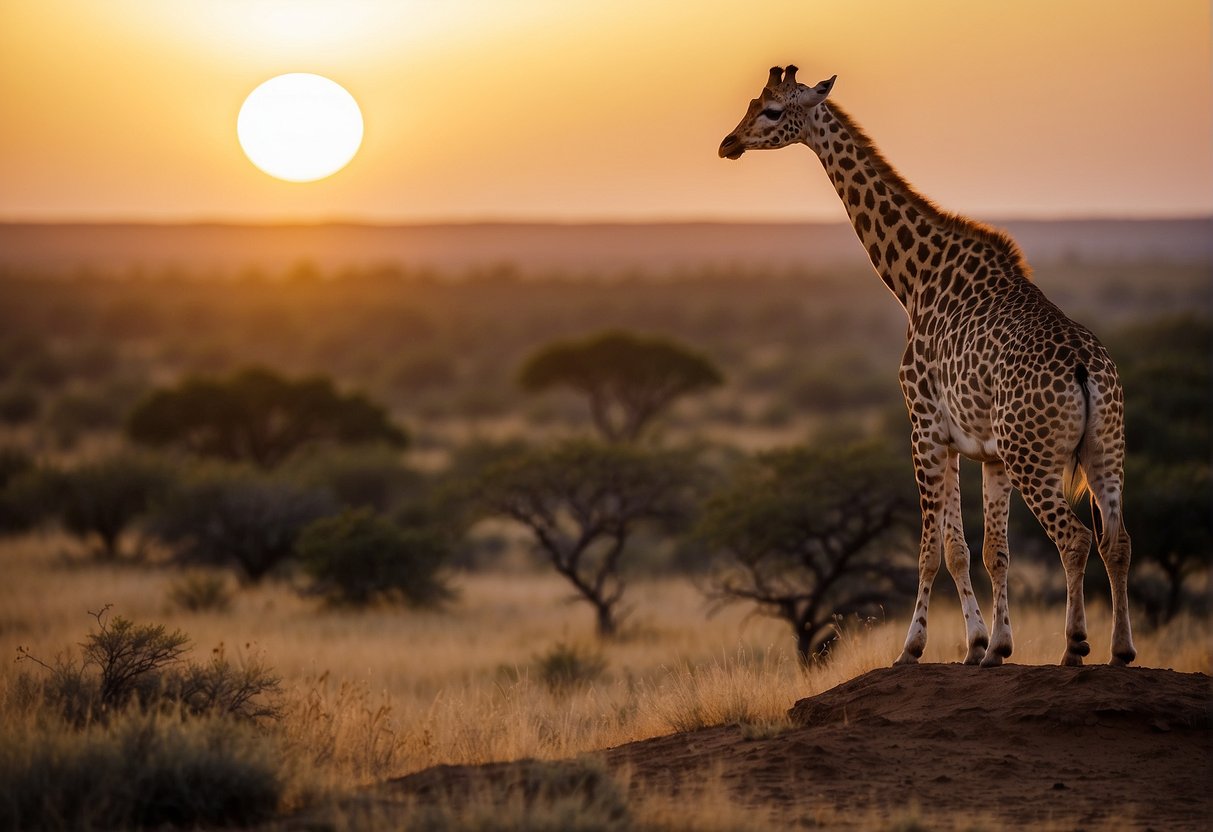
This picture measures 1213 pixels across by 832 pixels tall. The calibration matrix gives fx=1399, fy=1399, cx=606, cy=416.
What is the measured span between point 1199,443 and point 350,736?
20009mm

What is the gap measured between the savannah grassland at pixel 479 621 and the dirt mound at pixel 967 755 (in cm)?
31

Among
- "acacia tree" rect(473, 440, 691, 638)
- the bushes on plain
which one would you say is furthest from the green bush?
"acacia tree" rect(473, 440, 691, 638)

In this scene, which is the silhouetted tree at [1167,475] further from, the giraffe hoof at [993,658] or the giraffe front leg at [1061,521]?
the giraffe front leg at [1061,521]

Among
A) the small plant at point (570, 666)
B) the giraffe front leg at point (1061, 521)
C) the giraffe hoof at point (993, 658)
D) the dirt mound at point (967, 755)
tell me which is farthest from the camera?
the small plant at point (570, 666)

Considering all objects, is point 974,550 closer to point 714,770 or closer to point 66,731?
point 714,770

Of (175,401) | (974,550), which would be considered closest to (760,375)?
(175,401)

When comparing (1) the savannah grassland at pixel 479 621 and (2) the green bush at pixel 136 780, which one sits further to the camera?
(1) the savannah grassland at pixel 479 621

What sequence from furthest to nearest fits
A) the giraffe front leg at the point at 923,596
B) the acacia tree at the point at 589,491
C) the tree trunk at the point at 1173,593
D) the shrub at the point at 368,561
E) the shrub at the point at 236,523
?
the shrub at the point at 236,523 → the shrub at the point at 368,561 → the acacia tree at the point at 589,491 → the tree trunk at the point at 1173,593 → the giraffe front leg at the point at 923,596

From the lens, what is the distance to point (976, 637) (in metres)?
9.82

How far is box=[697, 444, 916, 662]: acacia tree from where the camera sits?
16.6m

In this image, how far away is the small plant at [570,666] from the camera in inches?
596

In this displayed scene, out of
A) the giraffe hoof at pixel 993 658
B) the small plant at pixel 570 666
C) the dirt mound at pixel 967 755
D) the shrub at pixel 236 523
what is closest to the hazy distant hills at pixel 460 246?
the shrub at pixel 236 523

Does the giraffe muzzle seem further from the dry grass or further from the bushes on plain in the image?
the bushes on plain

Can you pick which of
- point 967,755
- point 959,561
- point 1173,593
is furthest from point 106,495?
point 967,755
